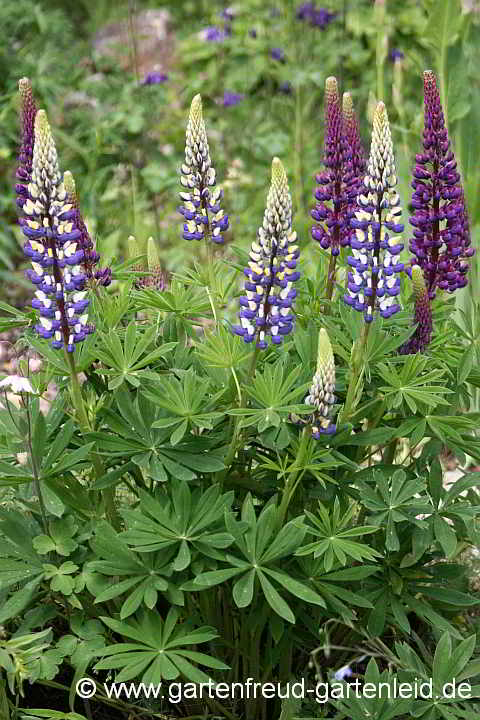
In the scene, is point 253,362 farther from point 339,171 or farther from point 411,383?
point 339,171

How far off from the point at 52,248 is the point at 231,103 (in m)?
4.45

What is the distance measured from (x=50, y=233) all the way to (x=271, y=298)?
20.4 inches

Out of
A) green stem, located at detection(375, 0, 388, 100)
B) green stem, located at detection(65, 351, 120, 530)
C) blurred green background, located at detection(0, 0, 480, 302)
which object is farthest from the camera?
blurred green background, located at detection(0, 0, 480, 302)

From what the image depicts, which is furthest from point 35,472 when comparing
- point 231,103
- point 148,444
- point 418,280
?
point 231,103

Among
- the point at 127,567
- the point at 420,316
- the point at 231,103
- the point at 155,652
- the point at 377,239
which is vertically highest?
the point at 231,103

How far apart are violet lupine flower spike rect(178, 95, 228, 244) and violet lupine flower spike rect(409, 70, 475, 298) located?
52 cm

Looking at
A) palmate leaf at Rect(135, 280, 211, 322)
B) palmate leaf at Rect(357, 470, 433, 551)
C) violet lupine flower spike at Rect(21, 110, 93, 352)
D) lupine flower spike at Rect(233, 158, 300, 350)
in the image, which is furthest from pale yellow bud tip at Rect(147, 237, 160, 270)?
palmate leaf at Rect(357, 470, 433, 551)

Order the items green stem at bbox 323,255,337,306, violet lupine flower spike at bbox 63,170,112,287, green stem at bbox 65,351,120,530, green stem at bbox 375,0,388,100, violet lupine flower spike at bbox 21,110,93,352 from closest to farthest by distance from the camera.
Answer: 1. violet lupine flower spike at bbox 21,110,93,352
2. green stem at bbox 65,351,120,530
3. violet lupine flower spike at bbox 63,170,112,287
4. green stem at bbox 323,255,337,306
5. green stem at bbox 375,0,388,100

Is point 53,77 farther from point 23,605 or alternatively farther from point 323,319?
point 23,605

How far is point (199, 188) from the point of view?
238 centimetres

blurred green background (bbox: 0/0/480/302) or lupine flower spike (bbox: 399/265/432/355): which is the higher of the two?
blurred green background (bbox: 0/0/480/302)

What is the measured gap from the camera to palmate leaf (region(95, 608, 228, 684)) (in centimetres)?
206

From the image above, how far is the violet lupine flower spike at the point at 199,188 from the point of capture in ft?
7.49

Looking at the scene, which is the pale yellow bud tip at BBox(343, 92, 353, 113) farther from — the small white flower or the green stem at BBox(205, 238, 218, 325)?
the small white flower
